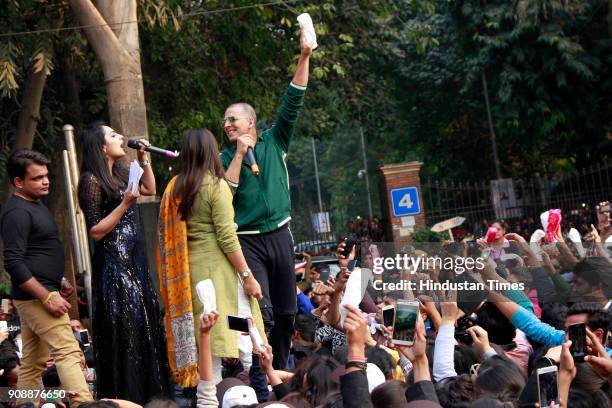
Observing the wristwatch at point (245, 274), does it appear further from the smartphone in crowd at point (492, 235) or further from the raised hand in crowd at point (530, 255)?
the smartphone in crowd at point (492, 235)

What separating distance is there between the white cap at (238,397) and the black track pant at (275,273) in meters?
1.13

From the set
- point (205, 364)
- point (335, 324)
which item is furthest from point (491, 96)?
point (205, 364)

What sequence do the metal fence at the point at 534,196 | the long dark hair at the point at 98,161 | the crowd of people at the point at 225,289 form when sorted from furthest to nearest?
1. the metal fence at the point at 534,196
2. the long dark hair at the point at 98,161
3. the crowd of people at the point at 225,289

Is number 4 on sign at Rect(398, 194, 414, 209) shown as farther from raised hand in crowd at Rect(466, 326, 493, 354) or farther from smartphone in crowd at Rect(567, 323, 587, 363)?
smartphone in crowd at Rect(567, 323, 587, 363)

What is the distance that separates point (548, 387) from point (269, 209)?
2659 millimetres

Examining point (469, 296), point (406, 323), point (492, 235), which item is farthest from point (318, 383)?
point (492, 235)

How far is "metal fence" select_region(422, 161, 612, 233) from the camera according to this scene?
20.8m

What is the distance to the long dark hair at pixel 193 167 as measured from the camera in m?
6.50

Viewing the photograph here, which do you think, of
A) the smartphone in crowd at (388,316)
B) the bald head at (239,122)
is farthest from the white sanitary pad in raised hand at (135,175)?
Answer: the smartphone in crowd at (388,316)

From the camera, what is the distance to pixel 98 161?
6.83m

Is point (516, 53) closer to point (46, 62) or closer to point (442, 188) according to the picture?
point (442, 188)

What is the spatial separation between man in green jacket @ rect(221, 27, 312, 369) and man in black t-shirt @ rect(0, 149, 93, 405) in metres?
1.11

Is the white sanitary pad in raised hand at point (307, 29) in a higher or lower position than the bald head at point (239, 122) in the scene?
higher

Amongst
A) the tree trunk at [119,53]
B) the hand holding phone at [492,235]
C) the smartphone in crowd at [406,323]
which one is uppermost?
the tree trunk at [119,53]
